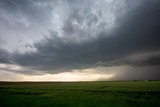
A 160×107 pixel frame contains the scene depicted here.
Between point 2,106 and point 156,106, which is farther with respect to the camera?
point 156,106

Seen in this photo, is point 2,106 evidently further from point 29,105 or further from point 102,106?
point 102,106

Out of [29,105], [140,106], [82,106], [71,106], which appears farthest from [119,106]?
[29,105]

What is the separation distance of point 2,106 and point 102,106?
34.0ft

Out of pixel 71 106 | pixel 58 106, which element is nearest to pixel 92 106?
pixel 71 106

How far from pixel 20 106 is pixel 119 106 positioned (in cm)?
1028

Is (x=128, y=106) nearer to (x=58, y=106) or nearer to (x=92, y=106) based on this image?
(x=92, y=106)

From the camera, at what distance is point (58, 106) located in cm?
1744

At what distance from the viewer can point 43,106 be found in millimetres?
17531

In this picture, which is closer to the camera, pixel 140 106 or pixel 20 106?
pixel 20 106

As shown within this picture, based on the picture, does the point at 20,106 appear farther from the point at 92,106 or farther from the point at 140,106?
the point at 140,106

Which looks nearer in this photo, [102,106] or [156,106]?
[102,106]

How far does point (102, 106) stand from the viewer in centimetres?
1736

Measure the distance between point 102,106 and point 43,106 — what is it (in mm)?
6126

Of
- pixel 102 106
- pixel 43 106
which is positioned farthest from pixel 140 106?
pixel 43 106
